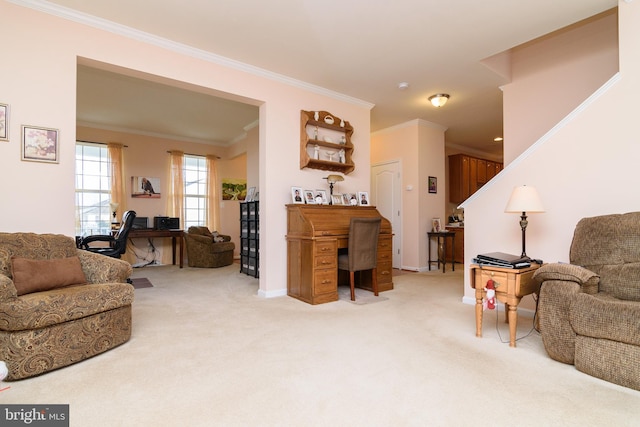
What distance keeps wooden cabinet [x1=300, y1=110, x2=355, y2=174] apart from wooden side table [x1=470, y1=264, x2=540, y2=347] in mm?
2453

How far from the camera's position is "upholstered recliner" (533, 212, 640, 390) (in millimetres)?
1758

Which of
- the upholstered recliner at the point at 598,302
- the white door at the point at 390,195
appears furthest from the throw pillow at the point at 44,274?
the white door at the point at 390,195

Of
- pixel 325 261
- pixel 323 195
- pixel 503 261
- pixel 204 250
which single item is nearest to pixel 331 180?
pixel 323 195

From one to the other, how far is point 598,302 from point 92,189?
7.30 meters

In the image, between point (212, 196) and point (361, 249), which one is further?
point (212, 196)

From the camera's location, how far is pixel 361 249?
3.66 metres

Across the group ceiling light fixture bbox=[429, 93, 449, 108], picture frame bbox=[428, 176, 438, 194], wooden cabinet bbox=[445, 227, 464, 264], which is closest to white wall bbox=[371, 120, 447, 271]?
picture frame bbox=[428, 176, 438, 194]

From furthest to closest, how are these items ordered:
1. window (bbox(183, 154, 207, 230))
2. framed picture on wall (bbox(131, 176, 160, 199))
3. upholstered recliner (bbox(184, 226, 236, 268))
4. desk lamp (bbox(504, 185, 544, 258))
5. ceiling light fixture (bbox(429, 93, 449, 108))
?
window (bbox(183, 154, 207, 230)) → framed picture on wall (bbox(131, 176, 160, 199)) → upholstered recliner (bbox(184, 226, 236, 268)) → ceiling light fixture (bbox(429, 93, 449, 108)) → desk lamp (bbox(504, 185, 544, 258))

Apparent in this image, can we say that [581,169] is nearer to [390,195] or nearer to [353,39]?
[353,39]

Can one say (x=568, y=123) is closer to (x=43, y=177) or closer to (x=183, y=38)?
(x=183, y=38)

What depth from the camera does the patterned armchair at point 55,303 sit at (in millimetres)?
1809

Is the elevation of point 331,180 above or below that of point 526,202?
above

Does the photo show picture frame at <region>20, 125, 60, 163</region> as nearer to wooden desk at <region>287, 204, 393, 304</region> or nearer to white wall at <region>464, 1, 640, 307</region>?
wooden desk at <region>287, 204, 393, 304</region>

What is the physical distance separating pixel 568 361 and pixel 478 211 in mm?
1839
